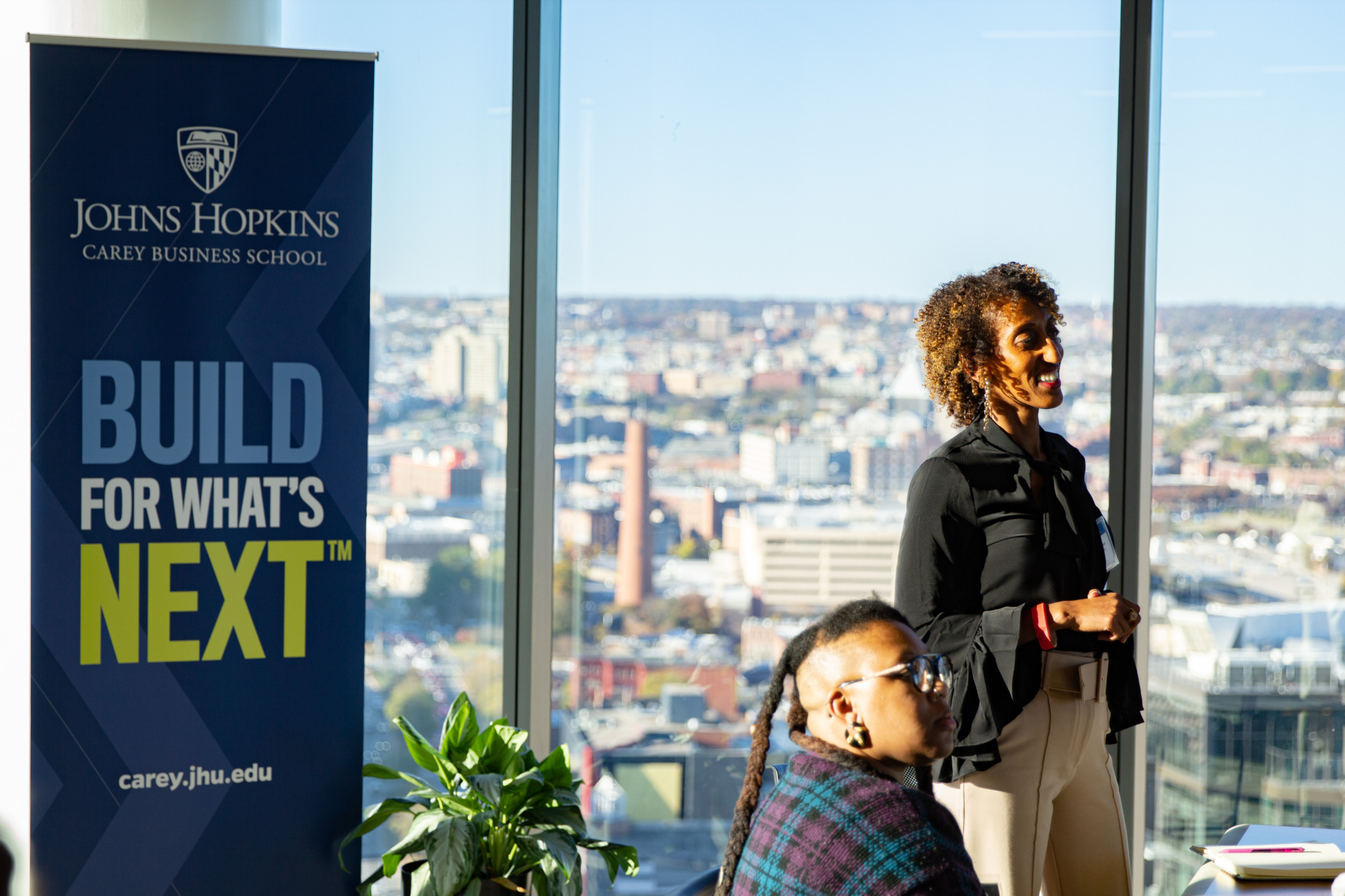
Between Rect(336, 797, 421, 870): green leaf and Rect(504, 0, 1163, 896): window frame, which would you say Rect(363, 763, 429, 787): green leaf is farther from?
Rect(504, 0, 1163, 896): window frame

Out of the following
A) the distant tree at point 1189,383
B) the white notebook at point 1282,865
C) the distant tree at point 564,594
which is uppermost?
the distant tree at point 1189,383

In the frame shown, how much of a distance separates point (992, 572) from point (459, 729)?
1.33 metres

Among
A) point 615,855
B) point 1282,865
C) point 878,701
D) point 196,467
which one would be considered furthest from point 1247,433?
point 196,467

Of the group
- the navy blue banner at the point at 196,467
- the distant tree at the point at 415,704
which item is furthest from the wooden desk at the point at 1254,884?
the distant tree at the point at 415,704

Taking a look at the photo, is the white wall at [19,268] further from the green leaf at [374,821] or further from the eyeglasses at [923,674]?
the eyeglasses at [923,674]

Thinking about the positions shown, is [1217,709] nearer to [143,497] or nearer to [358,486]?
[358,486]

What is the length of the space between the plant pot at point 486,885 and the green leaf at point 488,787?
199mm

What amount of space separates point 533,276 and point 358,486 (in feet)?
2.97

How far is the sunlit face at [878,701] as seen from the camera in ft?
4.76

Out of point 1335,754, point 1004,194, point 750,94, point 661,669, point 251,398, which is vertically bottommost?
point 1335,754

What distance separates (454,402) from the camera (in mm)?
3232

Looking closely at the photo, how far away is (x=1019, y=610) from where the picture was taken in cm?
206

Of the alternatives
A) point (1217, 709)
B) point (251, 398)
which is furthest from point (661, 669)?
point (1217, 709)

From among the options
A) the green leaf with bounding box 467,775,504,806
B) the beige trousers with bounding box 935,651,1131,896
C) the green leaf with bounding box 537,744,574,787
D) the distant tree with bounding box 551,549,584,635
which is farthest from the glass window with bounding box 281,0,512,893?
the beige trousers with bounding box 935,651,1131,896
